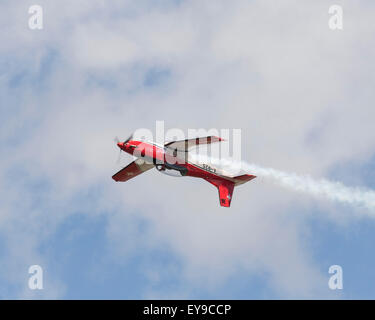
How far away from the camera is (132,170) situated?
2987 inches

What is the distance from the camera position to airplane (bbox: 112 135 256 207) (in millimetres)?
69000

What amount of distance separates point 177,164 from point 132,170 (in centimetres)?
679

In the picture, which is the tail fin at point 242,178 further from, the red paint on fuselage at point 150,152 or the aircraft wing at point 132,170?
the aircraft wing at point 132,170

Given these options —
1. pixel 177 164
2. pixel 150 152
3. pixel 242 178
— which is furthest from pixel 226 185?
pixel 150 152

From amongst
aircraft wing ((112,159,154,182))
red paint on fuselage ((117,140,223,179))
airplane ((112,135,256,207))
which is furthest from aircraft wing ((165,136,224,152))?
aircraft wing ((112,159,154,182))

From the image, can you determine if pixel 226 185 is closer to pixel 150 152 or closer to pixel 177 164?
pixel 177 164

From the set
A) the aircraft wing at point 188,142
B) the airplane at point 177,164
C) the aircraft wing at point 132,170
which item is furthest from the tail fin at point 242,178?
the aircraft wing at point 132,170

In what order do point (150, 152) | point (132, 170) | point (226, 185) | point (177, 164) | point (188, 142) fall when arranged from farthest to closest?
1. point (132, 170)
2. point (226, 185)
3. point (177, 164)
4. point (150, 152)
5. point (188, 142)

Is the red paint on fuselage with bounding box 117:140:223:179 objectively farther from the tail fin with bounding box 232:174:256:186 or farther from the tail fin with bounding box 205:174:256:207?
the tail fin with bounding box 232:174:256:186

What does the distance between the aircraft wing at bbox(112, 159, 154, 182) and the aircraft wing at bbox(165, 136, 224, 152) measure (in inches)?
237

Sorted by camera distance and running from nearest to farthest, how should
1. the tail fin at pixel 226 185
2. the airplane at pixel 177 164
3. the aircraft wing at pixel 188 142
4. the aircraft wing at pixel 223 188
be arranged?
the aircraft wing at pixel 188 142
the airplane at pixel 177 164
the tail fin at pixel 226 185
the aircraft wing at pixel 223 188

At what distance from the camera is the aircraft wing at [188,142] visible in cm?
6580
